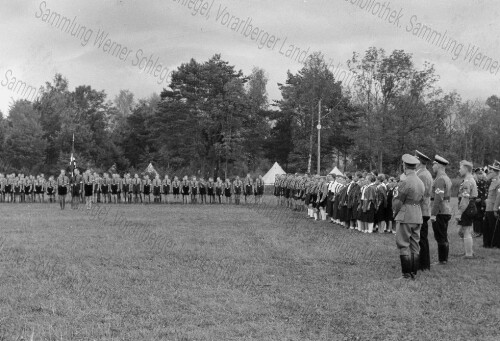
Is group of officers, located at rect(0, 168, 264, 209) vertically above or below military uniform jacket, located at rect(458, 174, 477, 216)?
below

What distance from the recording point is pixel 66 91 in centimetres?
7006

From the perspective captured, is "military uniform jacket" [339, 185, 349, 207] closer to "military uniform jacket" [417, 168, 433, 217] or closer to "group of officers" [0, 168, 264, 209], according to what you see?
"military uniform jacket" [417, 168, 433, 217]

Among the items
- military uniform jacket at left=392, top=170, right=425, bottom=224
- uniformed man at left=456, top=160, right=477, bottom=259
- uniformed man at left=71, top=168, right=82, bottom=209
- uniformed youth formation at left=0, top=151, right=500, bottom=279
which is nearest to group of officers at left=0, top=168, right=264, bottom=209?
uniformed youth formation at left=0, top=151, right=500, bottom=279

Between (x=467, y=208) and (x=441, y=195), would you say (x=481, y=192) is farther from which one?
(x=441, y=195)

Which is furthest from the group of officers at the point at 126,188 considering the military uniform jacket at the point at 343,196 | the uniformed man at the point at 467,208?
the uniformed man at the point at 467,208

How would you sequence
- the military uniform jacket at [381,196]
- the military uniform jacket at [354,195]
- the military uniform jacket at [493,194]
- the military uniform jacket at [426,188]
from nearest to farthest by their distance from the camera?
the military uniform jacket at [426,188] < the military uniform jacket at [493,194] < the military uniform jacket at [381,196] < the military uniform jacket at [354,195]

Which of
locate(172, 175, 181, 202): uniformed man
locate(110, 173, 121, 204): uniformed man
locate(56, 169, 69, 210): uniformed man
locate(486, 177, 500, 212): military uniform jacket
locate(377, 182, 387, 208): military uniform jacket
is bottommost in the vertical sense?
locate(56, 169, 69, 210): uniformed man

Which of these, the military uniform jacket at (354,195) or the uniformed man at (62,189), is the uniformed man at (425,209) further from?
the uniformed man at (62,189)

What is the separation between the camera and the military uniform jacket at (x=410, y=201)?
30.6 feet

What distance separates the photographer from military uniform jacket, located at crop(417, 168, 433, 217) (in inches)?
398

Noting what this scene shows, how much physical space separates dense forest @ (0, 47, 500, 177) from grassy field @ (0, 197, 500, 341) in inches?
1411

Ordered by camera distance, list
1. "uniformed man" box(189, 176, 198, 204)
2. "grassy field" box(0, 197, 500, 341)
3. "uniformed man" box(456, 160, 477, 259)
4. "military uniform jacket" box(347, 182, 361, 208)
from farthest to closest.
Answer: "uniformed man" box(189, 176, 198, 204)
"military uniform jacket" box(347, 182, 361, 208)
"uniformed man" box(456, 160, 477, 259)
"grassy field" box(0, 197, 500, 341)

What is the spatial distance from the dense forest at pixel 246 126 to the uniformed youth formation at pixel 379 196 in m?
17.4

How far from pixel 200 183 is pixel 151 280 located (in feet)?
75.9
